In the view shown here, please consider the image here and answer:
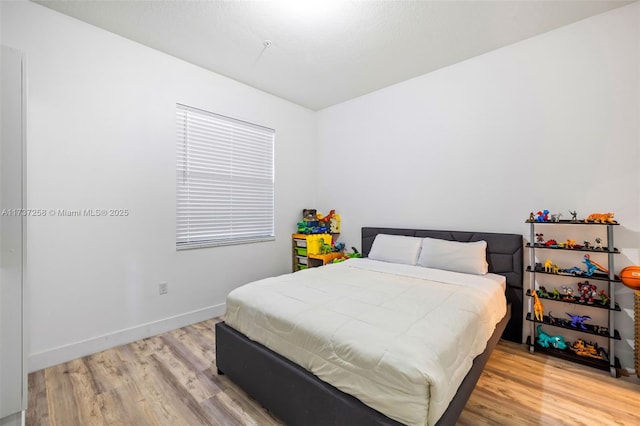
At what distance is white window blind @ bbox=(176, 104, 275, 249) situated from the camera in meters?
2.89

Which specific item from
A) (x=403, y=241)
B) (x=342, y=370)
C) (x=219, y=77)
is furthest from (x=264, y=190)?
(x=342, y=370)

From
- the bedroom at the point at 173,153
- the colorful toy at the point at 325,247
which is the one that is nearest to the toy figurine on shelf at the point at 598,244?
the bedroom at the point at 173,153

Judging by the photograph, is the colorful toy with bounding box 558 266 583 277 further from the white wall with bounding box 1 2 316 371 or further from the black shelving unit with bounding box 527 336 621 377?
the white wall with bounding box 1 2 316 371

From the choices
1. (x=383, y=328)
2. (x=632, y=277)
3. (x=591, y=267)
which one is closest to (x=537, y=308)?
(x=591, y=267)

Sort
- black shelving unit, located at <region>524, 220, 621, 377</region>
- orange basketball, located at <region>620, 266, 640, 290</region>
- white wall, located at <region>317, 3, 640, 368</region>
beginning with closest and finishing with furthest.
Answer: orange basketball, located at <region>620, 266, 640, 290</region> < black shelving unit, located at <region>524, 220, 621, 377</region> < white wall, located at <region>317, 3, 640, 368</region>

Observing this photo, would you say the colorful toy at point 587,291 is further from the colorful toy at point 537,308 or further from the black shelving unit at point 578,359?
the black shelving unit at point 578,359

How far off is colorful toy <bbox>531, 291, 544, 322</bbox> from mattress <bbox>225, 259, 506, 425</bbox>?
35 cm

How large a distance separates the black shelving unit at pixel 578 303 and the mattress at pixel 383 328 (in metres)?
0.47

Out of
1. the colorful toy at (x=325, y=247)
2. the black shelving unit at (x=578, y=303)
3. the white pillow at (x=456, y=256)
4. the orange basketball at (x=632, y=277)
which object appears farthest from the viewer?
the colorful toy at (x=325, y=247)

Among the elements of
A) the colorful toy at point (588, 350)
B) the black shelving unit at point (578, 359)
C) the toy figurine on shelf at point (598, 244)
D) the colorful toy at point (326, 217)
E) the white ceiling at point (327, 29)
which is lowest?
the black shelving unit at point (578, 359)

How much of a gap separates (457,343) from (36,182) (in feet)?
9.89

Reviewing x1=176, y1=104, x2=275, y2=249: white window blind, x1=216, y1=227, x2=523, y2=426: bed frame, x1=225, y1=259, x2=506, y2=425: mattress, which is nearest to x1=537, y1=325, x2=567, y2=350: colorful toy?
x1=216, y1=227, x2=523, y2=426: bed frame

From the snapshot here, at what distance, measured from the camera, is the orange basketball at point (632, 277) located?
191cm

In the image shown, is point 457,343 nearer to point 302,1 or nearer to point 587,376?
point 587,376
